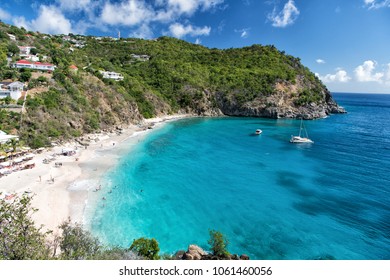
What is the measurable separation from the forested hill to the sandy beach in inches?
248

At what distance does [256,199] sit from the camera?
32250mm

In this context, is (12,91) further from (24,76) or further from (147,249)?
(147,249)

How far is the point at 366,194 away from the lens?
33719mm

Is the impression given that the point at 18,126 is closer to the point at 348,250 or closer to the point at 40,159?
the point at 40,159

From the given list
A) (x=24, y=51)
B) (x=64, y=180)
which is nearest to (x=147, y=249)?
(x=64, y=180)

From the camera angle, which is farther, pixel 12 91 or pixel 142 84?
pixel 142 84

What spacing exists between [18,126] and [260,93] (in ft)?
291

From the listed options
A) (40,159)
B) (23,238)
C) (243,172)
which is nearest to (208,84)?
(243,172)

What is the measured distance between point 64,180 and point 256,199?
27374 millimetres

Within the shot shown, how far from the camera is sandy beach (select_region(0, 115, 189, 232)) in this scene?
26.7m

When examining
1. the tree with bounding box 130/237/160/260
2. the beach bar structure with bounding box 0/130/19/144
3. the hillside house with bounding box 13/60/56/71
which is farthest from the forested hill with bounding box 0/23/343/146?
the tree with bounding box 130/237/160/260

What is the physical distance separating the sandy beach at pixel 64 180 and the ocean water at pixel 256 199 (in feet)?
7.58

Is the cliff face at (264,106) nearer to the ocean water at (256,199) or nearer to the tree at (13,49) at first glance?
the ocean water at (256,199)

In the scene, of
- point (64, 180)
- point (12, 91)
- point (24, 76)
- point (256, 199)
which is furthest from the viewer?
point (24, 76)
